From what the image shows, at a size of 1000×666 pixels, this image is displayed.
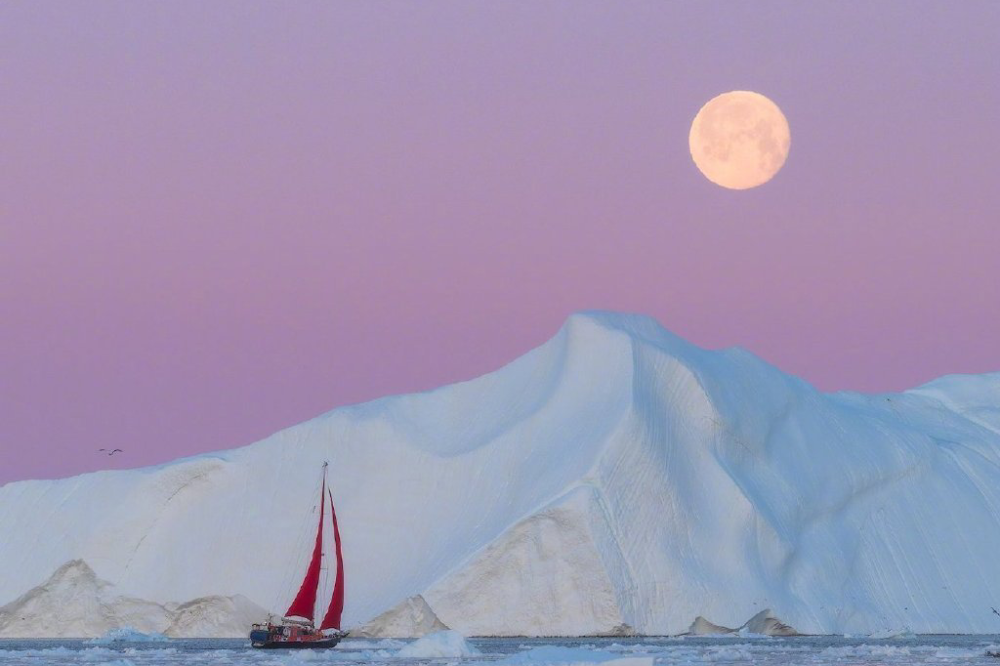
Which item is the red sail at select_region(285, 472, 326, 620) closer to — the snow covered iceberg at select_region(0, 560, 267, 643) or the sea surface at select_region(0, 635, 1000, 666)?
the sea surface at select_region(0, 635, 1000, 666)

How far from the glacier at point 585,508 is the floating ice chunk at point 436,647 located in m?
8.30

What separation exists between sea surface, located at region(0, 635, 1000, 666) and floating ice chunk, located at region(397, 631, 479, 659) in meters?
0.12

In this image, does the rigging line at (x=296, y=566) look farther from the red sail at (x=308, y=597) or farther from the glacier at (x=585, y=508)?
the red sail at (x=308, y=597)

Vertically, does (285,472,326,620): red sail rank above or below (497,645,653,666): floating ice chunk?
below

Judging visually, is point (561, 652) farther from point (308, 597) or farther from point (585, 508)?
point (585, 508)

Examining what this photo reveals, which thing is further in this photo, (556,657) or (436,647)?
(436,647)

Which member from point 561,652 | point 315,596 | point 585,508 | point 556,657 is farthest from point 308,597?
point 556,657

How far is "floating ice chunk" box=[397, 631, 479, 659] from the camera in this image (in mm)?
41938

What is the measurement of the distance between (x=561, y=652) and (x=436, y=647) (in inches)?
215

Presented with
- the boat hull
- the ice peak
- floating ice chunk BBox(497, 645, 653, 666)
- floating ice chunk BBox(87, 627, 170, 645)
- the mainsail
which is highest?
floating ice chunk BBox(497, 645, 653, 666)

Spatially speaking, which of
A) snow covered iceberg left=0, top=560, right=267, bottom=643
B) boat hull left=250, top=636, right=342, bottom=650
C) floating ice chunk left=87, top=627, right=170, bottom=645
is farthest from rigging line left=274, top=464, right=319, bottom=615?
boat hull left=250, top=636, right=342, bottom=650

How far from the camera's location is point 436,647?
42.5 m

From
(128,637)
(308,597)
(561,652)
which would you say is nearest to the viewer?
(561,652)

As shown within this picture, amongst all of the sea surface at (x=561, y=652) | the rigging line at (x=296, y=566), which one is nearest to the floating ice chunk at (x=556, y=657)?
the sea surface at (x=561, y=652)
